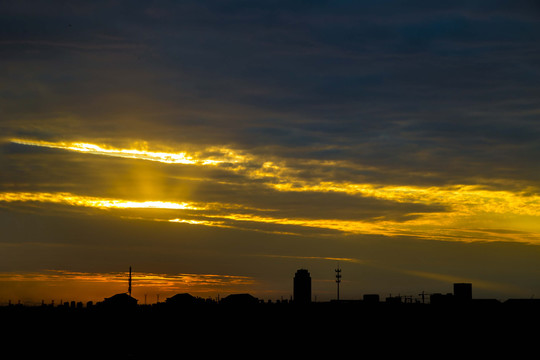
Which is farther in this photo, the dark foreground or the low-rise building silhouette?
the low-rise building silhouette

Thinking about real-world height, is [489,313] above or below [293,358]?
above

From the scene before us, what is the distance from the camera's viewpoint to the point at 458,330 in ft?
256

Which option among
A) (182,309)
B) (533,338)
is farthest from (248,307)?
(533,338)

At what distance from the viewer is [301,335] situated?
286 feet

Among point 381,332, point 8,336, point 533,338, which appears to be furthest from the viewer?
point 8,336

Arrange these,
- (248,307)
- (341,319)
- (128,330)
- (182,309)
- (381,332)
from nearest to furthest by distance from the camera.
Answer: (381,332)
(341,319)
(128,330)
(248,307)
(182,309)

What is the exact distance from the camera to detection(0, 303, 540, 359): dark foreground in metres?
75.8

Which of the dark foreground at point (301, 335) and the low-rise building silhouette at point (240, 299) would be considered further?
the low-rise building silhouette at point (240, 299)

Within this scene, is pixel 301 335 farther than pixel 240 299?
No

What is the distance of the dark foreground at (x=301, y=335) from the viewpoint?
75819 millimetres

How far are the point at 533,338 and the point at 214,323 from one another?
49059 millimetres

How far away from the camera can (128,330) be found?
108375 millimetres

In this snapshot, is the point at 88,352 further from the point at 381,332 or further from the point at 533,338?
Result: the point at 533,338

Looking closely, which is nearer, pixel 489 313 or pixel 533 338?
pixel 533 338
